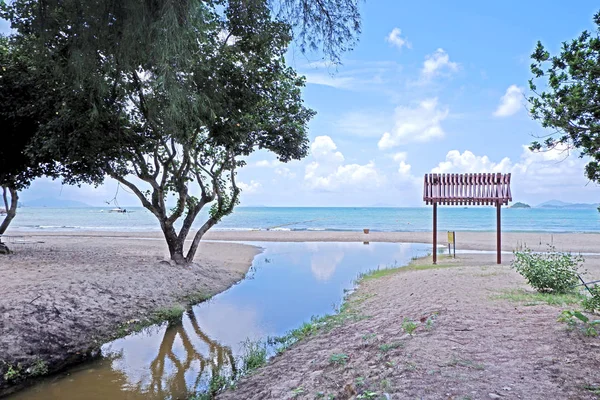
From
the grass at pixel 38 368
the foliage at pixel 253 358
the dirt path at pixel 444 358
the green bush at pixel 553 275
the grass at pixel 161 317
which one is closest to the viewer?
the dirt path at pixel 444 358

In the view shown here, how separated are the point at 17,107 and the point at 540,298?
14.2 m

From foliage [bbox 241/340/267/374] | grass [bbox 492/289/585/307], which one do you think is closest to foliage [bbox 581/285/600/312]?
grass [bbox 492/289/585/307]

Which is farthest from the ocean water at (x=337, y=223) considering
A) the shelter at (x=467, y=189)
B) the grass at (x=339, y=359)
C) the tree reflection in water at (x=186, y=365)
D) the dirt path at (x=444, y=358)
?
the grass at (x=339, y=359)

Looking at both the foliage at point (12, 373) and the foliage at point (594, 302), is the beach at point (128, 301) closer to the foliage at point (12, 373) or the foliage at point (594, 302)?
the foliage at point (12, 373)

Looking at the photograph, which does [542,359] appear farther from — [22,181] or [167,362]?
[22,181]

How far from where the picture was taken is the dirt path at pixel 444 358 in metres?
3.85

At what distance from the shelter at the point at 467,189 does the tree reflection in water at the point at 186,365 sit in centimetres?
979

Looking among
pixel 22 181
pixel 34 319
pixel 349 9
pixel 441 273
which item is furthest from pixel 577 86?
pixel 22 181

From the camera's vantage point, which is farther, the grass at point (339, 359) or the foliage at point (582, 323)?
the grass at point (339, 359)

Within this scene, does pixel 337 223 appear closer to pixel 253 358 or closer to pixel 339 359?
pixel 253 358

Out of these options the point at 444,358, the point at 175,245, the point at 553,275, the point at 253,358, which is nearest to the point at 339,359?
the point at 444,358

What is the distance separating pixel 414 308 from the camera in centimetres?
739

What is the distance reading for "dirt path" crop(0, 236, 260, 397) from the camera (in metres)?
6.98

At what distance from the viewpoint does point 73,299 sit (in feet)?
28.5
